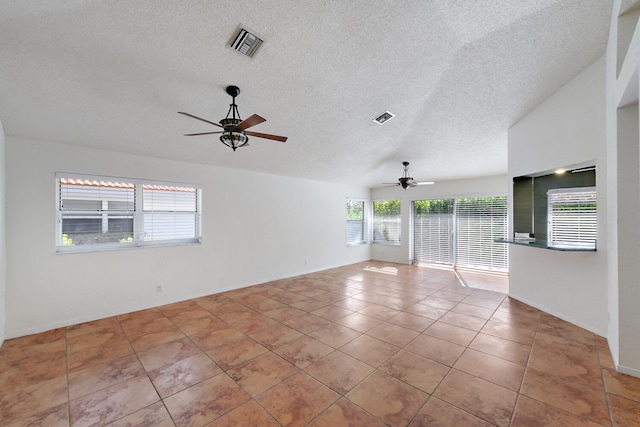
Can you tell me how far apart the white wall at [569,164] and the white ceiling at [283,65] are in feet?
0.75

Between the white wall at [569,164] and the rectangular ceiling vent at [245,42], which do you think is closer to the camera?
the rectangular ceiling vent at [245,42]

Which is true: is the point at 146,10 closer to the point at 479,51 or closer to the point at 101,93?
the point at 101,93

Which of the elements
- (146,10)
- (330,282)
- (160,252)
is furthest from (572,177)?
(160,252)

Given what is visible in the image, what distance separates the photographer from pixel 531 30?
101 inches

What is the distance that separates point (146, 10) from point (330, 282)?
5.27 m

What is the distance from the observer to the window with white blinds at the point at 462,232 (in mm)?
6738

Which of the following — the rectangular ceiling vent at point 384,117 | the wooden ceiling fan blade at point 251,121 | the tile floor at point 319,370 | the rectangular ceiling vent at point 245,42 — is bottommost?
the tile floor at point 319,370

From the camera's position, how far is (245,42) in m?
2.37

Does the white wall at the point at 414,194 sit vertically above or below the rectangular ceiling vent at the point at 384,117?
below

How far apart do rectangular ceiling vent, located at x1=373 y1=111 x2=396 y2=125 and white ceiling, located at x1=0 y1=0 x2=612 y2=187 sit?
10cm

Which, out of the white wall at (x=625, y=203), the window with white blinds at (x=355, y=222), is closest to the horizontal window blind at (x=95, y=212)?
the window with white blinds at (x=355, y=222)

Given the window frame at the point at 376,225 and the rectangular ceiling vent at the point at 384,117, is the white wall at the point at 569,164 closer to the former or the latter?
the rectangular ceiling vent at the point at 384,117

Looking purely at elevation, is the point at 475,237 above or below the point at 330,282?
above

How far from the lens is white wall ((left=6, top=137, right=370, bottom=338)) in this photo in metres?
3.32
